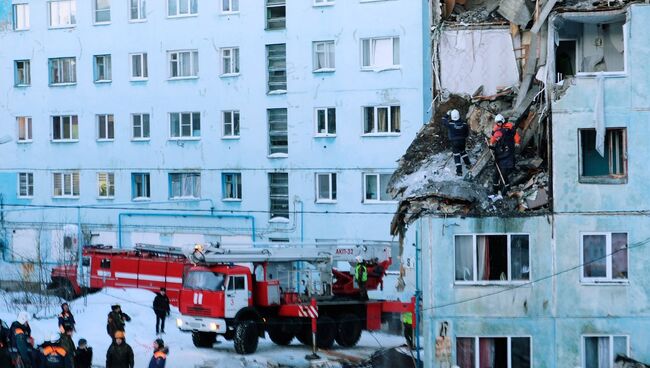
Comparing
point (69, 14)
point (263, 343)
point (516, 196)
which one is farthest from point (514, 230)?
point (69, 14)

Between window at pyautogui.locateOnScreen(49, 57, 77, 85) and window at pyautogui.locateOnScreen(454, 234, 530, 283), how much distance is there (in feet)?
92.2

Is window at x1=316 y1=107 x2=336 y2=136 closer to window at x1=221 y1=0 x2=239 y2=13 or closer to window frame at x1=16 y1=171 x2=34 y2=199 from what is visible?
window at x1=221 y1=0 x2=239 y2=13

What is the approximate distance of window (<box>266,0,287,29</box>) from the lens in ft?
157

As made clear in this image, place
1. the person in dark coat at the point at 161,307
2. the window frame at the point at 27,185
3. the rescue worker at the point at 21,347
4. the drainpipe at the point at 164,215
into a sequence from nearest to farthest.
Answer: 1. the rescue worker at the point at 21,347
2. the person in dark coat at the point at 161,307
3. the drainpipe at the point at 164,215
4. the window frame at the point at 27,185

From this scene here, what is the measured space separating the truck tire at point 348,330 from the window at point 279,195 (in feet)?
37.7

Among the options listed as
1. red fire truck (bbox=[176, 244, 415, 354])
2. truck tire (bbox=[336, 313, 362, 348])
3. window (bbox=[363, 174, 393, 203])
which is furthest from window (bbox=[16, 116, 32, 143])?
truck tire (bbox=[336, 313, 362, 348])

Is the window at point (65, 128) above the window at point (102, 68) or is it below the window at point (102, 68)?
below

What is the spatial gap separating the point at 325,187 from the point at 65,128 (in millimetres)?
12450

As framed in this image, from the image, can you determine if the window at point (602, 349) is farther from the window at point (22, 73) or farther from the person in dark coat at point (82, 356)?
the window at point (22, 73)

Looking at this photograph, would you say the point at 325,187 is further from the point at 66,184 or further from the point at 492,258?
the point at 492,258

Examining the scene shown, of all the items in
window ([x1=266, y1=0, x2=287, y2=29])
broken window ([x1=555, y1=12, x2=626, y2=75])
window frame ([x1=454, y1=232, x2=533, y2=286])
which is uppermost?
window ([x1=266, y1=0, x2=287, y2=29])

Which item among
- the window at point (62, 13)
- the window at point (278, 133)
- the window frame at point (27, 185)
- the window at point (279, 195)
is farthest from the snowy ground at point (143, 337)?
the window at point (62, 13)

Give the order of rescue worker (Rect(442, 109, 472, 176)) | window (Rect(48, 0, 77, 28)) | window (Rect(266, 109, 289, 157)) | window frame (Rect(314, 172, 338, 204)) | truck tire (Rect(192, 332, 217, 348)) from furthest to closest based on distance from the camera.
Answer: window (Rect(48, 0, 77, 28)), window (Rect(266, 109, 289, 157)), window frame (Rect(314, 172, 338, 204)), truck tire (Rect(192, 332, 217, 348)), rescue worker (Rect(442, 109, 472, 176))

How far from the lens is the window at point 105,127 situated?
51969mm
